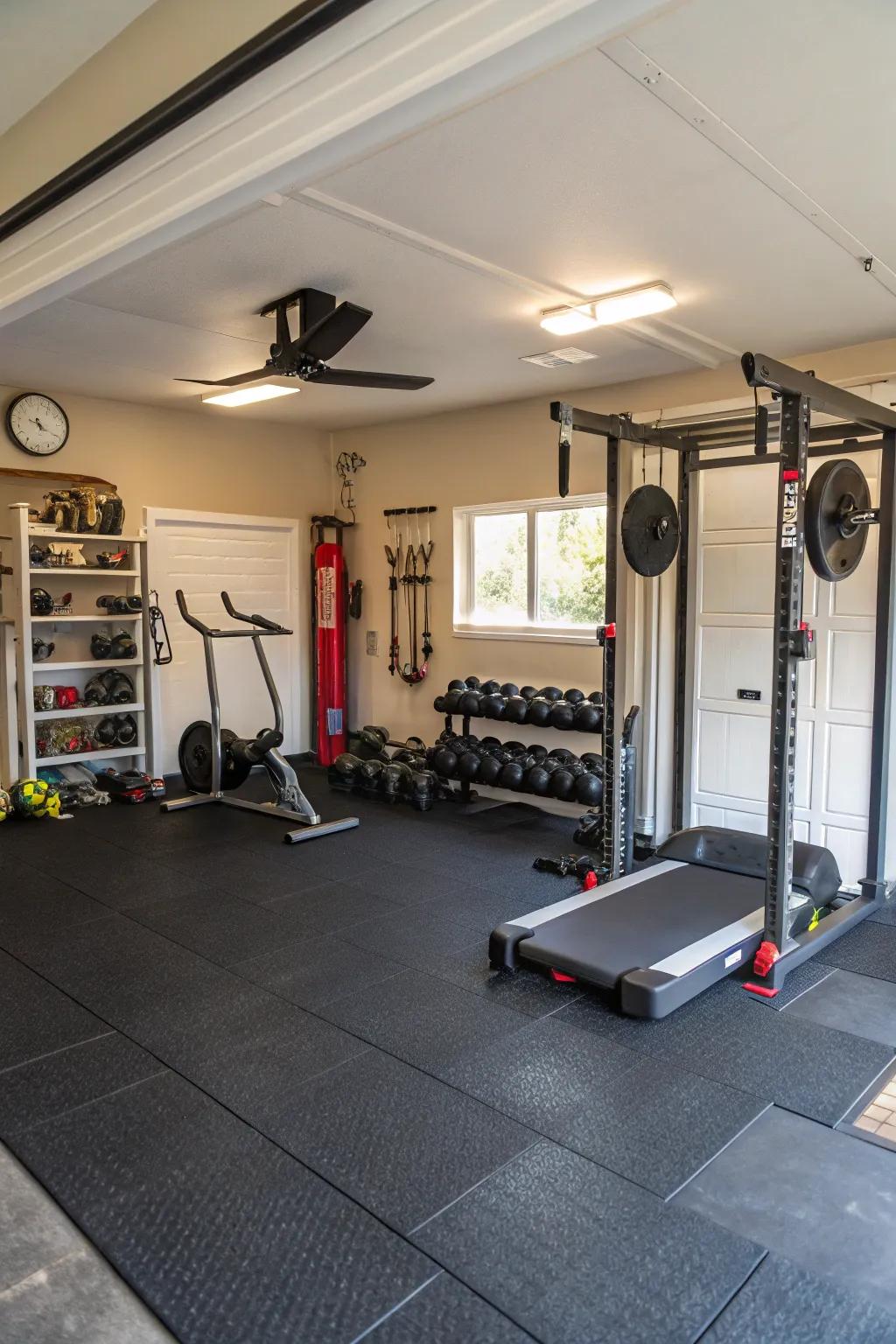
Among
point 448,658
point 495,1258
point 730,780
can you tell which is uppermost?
point 448,658

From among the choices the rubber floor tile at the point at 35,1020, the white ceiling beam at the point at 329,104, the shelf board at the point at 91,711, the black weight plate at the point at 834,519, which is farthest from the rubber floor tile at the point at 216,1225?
the shelf board at the point at 91,711

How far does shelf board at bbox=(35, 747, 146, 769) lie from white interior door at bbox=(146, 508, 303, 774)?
7.6 inches

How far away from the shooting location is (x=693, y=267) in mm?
3379

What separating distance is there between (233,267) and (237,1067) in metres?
2.82

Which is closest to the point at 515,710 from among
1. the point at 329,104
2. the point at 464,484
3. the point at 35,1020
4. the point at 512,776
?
the point at 512,776

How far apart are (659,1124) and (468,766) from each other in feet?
10.8

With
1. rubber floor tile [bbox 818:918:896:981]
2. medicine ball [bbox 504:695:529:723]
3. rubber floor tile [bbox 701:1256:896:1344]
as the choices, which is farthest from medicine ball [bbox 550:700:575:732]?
rubber floor tile [bbox 701:1256:896:1344]

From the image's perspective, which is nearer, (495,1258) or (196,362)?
(495,1258)

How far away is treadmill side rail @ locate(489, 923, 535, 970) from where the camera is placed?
321 cm

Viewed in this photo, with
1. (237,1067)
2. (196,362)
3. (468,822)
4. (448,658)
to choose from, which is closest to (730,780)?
(468,822)

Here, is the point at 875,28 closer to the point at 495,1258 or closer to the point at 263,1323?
the point at 495,1258

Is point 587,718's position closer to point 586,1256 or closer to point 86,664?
point 86,664

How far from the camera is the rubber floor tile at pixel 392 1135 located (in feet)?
6.76

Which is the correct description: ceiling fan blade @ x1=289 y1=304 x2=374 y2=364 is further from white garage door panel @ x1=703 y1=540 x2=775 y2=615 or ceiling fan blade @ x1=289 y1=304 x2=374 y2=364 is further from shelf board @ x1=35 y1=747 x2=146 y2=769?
shelf board @ x1=35 y1=747 x2=146 y2=769
